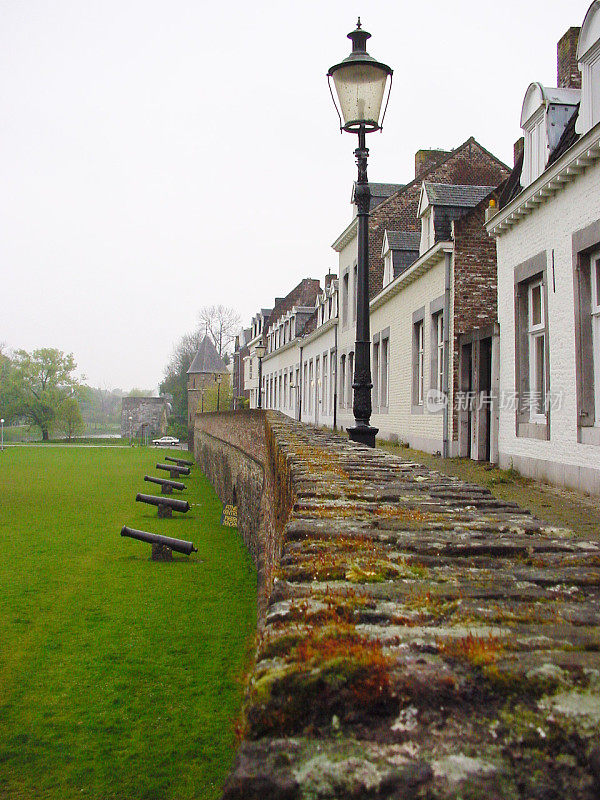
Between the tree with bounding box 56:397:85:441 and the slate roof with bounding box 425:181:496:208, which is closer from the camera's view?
the slate roof with bounding box 425:181:496:208

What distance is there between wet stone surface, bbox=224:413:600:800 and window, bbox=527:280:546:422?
9.61 m

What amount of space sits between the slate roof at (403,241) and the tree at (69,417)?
86368mm

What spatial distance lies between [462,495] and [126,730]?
5.88m

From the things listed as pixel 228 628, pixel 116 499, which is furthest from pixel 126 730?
pixel 116 499

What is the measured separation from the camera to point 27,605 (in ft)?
46.3

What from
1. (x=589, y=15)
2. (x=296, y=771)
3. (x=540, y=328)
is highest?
(x=589, y=15)

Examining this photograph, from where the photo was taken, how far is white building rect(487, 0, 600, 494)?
962cm

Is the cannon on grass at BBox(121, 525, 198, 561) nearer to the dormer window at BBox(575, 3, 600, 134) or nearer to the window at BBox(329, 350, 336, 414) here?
the dormer window at BBox(575, 3, 600, 134)

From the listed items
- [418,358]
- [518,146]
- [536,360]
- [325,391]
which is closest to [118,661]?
[536,360]

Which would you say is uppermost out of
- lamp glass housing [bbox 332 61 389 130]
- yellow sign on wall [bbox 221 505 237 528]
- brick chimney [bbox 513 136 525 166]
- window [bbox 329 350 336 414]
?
brick chimney [bbox 513 136 525 166]

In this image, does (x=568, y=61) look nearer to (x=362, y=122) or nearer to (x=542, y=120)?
(x=542, y=120)

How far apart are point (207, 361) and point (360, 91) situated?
72.3 m

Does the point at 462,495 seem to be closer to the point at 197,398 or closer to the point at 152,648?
the point at 152,648

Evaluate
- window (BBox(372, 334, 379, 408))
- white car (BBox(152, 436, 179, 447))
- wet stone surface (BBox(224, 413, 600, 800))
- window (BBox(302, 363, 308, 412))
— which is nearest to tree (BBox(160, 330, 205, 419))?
white car (BBox(152, 436, 179, 447))
